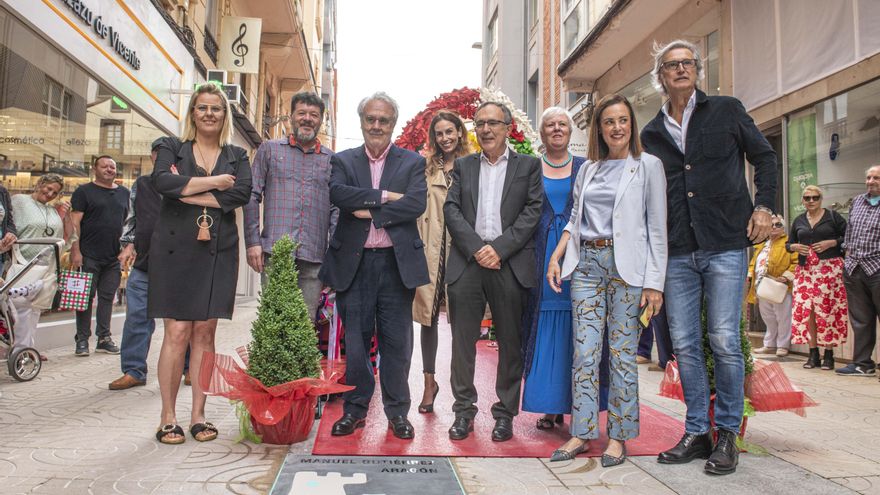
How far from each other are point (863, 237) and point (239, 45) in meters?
13.7

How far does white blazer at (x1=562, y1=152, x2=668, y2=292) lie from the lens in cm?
A: 341

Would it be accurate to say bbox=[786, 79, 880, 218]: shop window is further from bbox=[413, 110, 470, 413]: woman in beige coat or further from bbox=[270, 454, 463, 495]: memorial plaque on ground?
bbox=[270, 454, 463, 495]: memorial plaque on ground

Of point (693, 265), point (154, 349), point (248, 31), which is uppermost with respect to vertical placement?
point (248, 31)

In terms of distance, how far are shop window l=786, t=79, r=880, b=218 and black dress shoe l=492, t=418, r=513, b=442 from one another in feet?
19.4

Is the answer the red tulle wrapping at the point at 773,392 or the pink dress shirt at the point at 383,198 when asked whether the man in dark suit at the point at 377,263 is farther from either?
the red tulle wrapping at the point at 773,392

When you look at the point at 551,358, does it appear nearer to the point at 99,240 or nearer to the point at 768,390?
the point at 768,390

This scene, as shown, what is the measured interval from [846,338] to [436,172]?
545 centimetres

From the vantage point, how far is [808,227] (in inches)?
294

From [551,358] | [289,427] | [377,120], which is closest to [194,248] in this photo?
[289,427]

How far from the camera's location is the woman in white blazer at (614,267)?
3416mm

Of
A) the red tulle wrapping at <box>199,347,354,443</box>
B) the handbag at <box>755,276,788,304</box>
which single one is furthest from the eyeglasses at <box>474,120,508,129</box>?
the handbag at <box>755,276,788,304</box>

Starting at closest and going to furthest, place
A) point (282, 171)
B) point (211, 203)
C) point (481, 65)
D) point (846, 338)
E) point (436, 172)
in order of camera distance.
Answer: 1. point (211, 203)
2. point (282, 171)
3. point (436, 172)
4. point (846, 338)
5. point (481, 65)

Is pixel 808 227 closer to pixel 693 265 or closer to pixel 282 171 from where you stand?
pixel 693 265

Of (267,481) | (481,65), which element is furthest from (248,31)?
(481,65)
